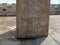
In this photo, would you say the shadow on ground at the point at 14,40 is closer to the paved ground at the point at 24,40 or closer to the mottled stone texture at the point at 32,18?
the paved ground at the point at 24,40

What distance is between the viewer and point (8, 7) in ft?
16.5

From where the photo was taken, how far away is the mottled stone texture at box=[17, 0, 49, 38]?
2850mm

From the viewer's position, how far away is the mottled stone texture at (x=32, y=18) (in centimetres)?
285

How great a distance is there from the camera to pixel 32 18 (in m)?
2.91

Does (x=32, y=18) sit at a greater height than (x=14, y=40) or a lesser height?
greater

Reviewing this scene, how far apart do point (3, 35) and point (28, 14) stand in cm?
66

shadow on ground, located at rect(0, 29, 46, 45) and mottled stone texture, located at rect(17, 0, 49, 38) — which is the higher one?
mottled stone texture, located at rect(17, 0, 49, 38)

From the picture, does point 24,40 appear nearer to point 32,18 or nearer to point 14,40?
point 14,40

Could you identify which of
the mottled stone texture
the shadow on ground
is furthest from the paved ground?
the mottled stone texture

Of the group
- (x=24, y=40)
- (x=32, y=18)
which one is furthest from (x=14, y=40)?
(x=32, y=18)

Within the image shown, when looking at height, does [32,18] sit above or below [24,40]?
above

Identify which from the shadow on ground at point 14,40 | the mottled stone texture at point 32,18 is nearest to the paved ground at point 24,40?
the shadow on ground at point 14,40

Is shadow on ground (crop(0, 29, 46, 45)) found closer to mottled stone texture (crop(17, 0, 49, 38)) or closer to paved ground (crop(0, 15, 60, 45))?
paved ground (crop(0, 15, 60, 45))

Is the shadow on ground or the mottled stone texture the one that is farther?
the mottled stone texture
